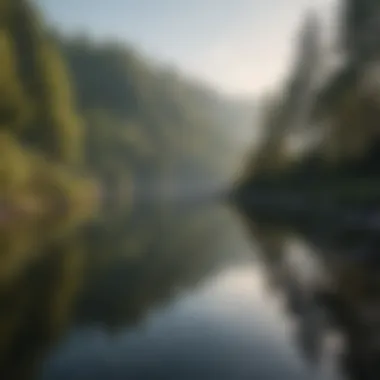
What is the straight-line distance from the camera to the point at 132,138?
131 feet

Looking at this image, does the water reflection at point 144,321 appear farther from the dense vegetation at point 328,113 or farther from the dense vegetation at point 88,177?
the dense vegetation at point 328,113

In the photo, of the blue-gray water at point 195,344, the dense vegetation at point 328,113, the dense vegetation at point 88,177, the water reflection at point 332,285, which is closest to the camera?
the blue-gray water at point 195,344

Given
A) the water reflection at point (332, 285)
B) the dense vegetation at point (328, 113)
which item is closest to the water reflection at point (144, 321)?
the water reflection at point (332, 285)

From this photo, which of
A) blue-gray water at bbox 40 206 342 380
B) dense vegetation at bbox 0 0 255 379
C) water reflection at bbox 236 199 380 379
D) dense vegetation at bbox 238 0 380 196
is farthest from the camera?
dense vegetation at bbox 238 0 380 196

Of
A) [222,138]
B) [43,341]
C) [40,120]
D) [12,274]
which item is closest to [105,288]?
[12,274]

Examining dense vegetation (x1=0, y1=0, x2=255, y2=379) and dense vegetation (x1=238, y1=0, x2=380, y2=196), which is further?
dense vegetation (x1=238, y1=0, x2=380, y2=196)

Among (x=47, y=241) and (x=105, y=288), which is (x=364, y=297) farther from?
(x=47, y=241)

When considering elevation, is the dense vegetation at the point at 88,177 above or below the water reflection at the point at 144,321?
above

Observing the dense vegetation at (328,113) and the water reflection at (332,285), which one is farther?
the dense vegetation at (328,113)

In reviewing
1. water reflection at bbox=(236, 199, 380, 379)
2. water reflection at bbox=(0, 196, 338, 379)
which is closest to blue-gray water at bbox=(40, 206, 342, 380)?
water reflection at bbox=(0, 196, 338, 379)

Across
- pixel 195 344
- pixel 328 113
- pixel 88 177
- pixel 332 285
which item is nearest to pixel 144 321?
pixel 195 344

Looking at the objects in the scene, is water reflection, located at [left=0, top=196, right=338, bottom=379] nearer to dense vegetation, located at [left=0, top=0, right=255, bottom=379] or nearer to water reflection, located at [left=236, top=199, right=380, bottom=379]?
dense vegetation, located at [left=0, top=0, right=255, bottom=379]

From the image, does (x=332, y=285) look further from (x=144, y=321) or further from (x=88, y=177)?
(x=88, y=177)

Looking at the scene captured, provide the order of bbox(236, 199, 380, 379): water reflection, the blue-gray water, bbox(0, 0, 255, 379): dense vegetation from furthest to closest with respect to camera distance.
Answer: bbox(0, 0, 255, 379): dense vegetation, bbox(236, 199, 380, 379): water reflection, the blue-gray water
